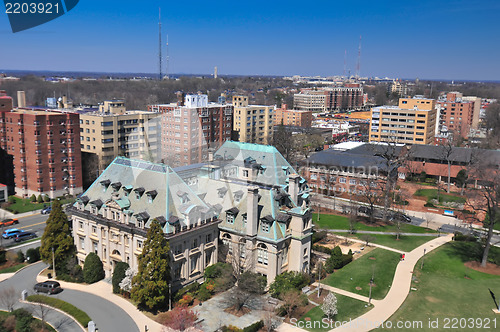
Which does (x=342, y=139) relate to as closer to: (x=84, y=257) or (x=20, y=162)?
(x=20, y=162)

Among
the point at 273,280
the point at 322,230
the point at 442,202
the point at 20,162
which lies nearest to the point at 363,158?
the point at 442,202

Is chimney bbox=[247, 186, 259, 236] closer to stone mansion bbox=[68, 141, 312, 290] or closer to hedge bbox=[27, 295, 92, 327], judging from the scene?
stone mansion bbox=[68, 141, 312, 290]

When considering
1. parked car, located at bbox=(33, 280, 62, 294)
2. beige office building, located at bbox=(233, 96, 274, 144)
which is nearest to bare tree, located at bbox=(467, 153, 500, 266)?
parked car, located at bbox=(33, 280, 62, 294)

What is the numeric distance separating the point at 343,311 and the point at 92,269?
2996 cm

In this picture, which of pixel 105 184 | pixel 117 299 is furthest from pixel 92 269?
pixel 105 184

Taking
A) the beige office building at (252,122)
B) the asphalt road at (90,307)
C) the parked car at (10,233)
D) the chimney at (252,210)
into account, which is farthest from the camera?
the beige office building at (252,122)

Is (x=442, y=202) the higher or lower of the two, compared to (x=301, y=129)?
lower

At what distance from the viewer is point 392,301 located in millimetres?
48188

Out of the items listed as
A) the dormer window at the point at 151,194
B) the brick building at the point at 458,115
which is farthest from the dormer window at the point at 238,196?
the brick building at the point at 458,115

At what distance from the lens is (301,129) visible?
157m

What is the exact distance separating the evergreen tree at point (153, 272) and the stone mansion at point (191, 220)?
2.04 metres

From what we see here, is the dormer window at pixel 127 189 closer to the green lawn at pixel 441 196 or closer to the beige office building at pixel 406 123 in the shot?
the green lawn at pixel 441 196

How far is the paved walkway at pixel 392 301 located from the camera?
1677 inches

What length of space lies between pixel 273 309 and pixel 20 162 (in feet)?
213
